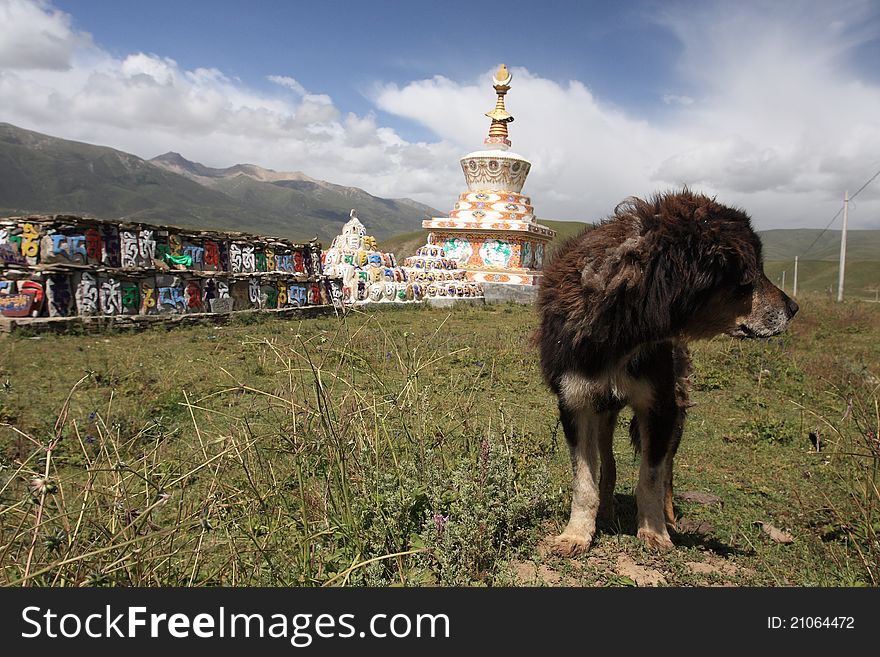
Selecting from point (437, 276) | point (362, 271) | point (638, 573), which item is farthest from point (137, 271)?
point (638, 573)

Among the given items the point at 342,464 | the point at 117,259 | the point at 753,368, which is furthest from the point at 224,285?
the point at 342,464

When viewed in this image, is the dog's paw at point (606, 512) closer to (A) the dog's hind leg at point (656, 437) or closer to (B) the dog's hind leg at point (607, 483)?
(B) the dog's hind leg at point (607, 483)

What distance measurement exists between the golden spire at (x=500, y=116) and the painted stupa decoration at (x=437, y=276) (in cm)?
670

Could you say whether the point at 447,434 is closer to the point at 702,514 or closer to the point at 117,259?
the point at 702,514

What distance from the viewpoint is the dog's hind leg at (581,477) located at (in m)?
3.29

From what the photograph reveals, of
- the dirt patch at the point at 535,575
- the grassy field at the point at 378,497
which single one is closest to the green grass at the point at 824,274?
the grassy field at the point at 378,497

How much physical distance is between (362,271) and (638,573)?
17568 millimetres

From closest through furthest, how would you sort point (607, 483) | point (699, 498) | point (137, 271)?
point (607, 483) < point (699, 498) < point (137, 271)

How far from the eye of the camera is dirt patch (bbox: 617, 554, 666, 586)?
3002 millimetres

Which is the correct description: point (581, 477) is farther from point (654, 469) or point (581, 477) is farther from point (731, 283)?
point (731, 283)

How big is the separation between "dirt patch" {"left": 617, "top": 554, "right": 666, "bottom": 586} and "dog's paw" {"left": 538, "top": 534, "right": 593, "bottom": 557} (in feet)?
0.64

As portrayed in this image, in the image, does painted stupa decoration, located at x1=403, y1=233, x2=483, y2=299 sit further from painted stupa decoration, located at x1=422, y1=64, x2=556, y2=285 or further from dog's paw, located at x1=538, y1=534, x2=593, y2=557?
dog's paw, located at x1=538, y1=534, x2=593, y2=557

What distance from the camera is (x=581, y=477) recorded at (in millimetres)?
3328

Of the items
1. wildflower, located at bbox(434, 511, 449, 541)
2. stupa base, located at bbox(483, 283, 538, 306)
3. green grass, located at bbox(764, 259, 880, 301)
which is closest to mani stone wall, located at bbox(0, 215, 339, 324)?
stupa base, located at bbox(483, 283, 538, 306)
